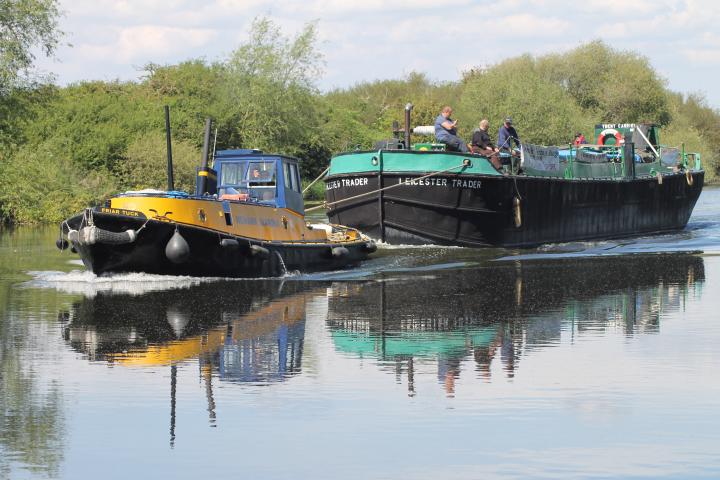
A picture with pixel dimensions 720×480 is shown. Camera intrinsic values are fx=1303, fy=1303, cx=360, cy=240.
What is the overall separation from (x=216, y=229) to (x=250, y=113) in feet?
144

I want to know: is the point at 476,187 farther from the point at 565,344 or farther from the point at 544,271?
the point at 565,344

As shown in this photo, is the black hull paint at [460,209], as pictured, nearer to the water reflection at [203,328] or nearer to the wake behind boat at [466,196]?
the wake behind boat at [466,196]

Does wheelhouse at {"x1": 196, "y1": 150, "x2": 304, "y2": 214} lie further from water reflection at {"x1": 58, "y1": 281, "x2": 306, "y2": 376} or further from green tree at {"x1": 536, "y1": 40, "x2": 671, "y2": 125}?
green tree at {"x1": 536, "y1": 40, "x2": 671, "y2": 125}

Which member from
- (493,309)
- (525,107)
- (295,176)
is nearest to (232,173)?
(295,176)

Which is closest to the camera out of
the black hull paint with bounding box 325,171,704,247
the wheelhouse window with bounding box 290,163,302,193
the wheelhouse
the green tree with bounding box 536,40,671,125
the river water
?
the river water

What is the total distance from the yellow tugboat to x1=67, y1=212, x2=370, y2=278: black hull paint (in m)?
0.02

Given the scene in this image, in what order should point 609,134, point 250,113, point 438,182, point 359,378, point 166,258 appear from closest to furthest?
1. point 359,378
2. point 166,258
3. point 438,182
4. point 609,134
5. point 250,113

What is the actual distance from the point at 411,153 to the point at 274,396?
18139mm

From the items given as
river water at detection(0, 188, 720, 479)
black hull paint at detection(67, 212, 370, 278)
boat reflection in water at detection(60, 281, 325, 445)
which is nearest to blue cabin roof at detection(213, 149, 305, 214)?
black hull paint at detection(67, 212, 370, 278)

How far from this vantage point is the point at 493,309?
696 inches

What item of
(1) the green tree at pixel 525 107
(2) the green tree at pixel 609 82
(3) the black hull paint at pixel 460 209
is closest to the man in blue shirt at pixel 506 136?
(3) the black hull paint at pixel 460 209

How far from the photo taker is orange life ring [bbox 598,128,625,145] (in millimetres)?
41375

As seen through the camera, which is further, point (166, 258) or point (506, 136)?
point (506, 136)

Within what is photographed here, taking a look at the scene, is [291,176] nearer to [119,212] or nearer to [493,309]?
[119,212]
